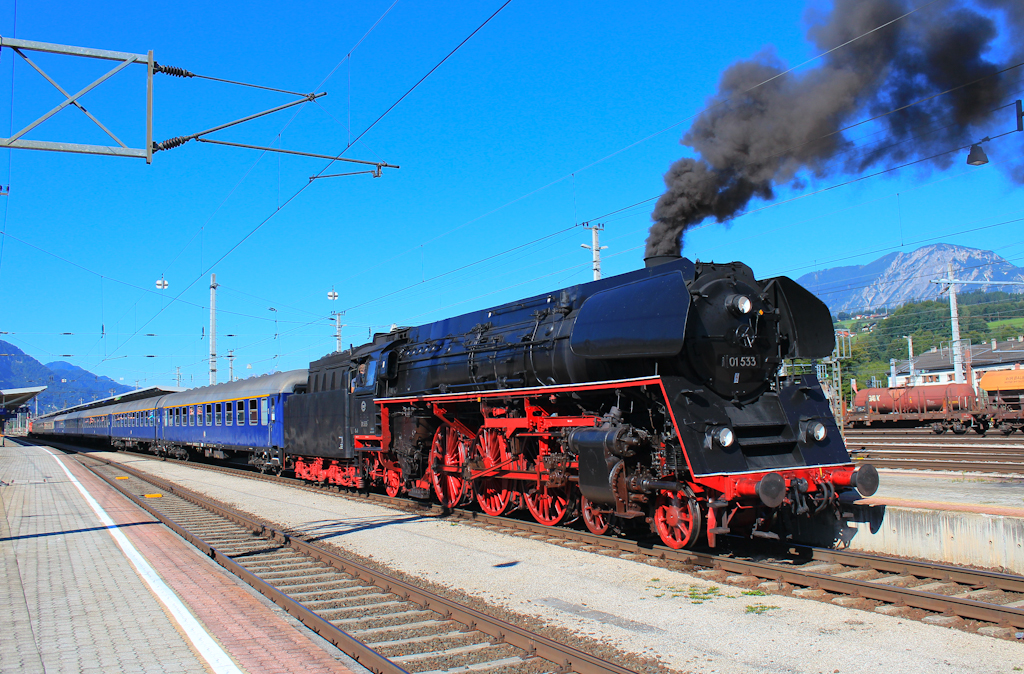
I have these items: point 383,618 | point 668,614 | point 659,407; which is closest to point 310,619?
point 383,618

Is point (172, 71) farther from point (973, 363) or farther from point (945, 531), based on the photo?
point (973, 363)

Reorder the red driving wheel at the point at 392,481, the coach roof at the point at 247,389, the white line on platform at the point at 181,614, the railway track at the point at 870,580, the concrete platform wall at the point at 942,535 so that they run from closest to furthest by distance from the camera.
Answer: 1. the white line on platform at the point at 181,614
2. the railway track at the point at 870,580
3. the concrete platform wall at the point at 942,535
4. the red driving wheel at the point at 392,481
5. the coach roof at the point at 247,389

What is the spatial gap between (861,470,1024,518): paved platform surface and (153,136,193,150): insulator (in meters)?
10.6

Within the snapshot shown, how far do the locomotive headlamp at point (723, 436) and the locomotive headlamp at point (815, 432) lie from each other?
4.36 feet

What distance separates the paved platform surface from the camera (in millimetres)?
9273

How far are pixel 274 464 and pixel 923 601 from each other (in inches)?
750

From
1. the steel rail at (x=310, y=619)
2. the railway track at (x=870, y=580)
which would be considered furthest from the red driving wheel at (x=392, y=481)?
the railway track at (x=870, y=580)

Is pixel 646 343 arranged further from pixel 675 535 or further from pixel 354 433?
pixel 354 433

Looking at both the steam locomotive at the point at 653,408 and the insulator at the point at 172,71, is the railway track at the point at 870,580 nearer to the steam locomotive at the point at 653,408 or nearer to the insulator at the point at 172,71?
the steam locomotive at the point at 653,408

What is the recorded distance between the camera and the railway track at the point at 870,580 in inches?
236

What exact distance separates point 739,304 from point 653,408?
5.44 ft

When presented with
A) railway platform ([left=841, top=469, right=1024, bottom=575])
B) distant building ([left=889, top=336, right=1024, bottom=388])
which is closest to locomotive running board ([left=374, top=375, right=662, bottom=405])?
railway platform ([left=841, top=469, right=1024, bottom=575])

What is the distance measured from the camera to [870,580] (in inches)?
292

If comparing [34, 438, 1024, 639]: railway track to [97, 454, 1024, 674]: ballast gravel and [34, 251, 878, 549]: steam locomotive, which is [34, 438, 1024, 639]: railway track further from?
[34, 251, 878, 549]: steam locomotive
